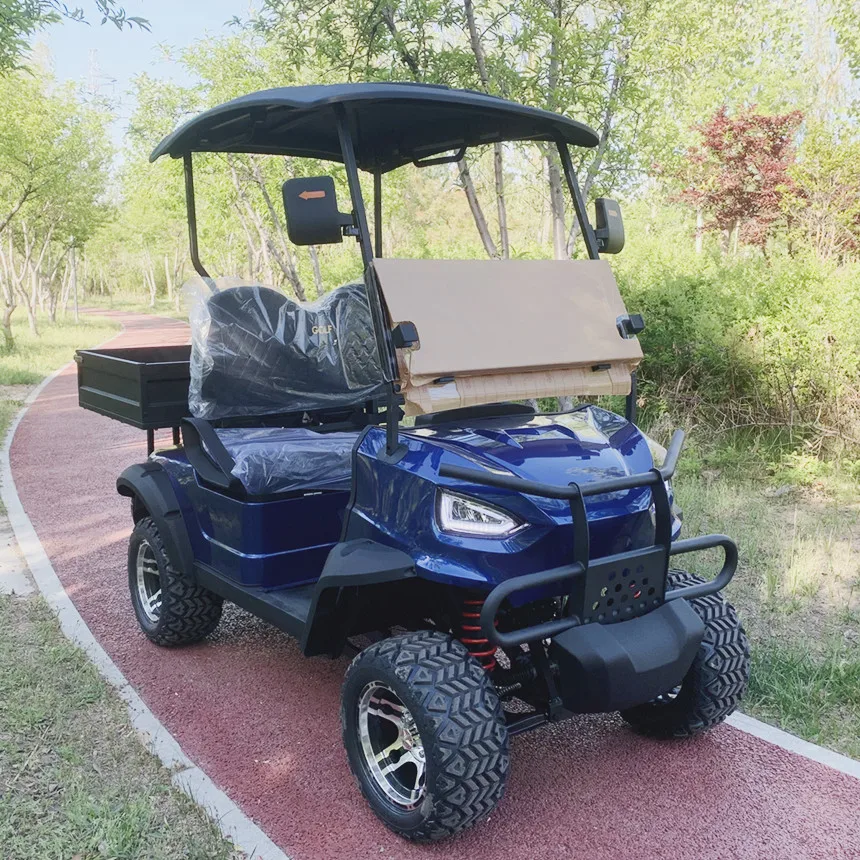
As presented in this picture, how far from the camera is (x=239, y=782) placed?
3109 mm

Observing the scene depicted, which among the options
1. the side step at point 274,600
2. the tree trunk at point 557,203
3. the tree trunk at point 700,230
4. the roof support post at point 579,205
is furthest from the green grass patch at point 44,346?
the roof support post at point 579,205

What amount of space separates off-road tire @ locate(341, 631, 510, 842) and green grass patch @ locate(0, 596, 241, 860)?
67 cm

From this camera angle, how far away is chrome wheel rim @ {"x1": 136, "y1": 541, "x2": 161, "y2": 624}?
4.32 meters

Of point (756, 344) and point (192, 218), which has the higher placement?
point (192, 218)

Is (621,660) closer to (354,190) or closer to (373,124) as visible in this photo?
(354,190)

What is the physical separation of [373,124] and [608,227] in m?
1.13

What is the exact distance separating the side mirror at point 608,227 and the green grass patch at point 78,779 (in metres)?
2.47

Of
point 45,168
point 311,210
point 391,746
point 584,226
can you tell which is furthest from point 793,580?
point 45,168

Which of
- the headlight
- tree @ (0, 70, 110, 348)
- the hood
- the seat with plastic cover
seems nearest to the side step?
the seat with plastic cover

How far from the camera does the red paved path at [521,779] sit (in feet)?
9.12

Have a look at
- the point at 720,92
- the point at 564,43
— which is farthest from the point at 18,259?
the point at 564,43

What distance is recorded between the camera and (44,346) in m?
22.3

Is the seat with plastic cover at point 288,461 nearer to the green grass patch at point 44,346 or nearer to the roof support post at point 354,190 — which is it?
the roof support post at point 354,190

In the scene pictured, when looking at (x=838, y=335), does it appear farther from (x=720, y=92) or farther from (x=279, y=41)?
(x=720, y=92)
